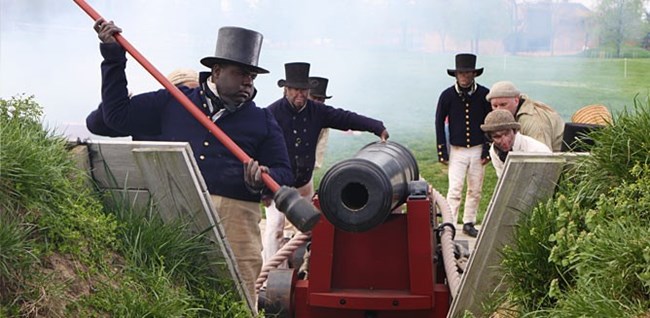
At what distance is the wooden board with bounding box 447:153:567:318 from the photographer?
450 cm

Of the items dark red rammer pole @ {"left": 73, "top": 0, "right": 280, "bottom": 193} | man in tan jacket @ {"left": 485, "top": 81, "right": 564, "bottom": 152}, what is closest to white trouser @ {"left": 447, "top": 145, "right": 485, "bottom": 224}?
man in tan jacket @ {"left": 485, "top": 81, "right": 564, "bottom": 152}

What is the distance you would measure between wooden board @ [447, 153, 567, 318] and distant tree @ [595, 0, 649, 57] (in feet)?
39.0

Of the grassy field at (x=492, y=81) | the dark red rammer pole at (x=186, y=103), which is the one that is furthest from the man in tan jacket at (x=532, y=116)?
the grassy field at (x=492, y=81)

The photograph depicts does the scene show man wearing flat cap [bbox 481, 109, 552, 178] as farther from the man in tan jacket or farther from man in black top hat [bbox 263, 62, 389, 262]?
man in black top hat [bbox 263, 62, 389, 262]

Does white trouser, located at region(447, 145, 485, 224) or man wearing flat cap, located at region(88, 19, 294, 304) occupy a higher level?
man wearing flat cap, located at region(88, 19, 294, 304)

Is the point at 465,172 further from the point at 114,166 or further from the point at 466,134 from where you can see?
the point at 114,166

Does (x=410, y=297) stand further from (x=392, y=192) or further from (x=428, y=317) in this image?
(x=392, y=192)

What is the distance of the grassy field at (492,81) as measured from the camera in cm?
1648

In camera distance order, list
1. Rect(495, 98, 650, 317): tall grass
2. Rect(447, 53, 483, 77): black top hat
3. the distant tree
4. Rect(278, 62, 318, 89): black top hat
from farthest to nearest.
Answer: the distant tree → Rect(447, 53, 483, 77): black top hat → Rect(278, 62, 318, 89): black top hat → Rect(495, 98, 650, 317): tall grass

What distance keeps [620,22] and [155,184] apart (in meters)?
13.0

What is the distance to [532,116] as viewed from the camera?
25.6 ft

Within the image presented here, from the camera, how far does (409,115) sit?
1744 cm

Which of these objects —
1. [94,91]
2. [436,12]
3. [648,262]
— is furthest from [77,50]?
[648,262]

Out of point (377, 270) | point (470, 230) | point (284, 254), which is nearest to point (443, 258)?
point (377, 270)
